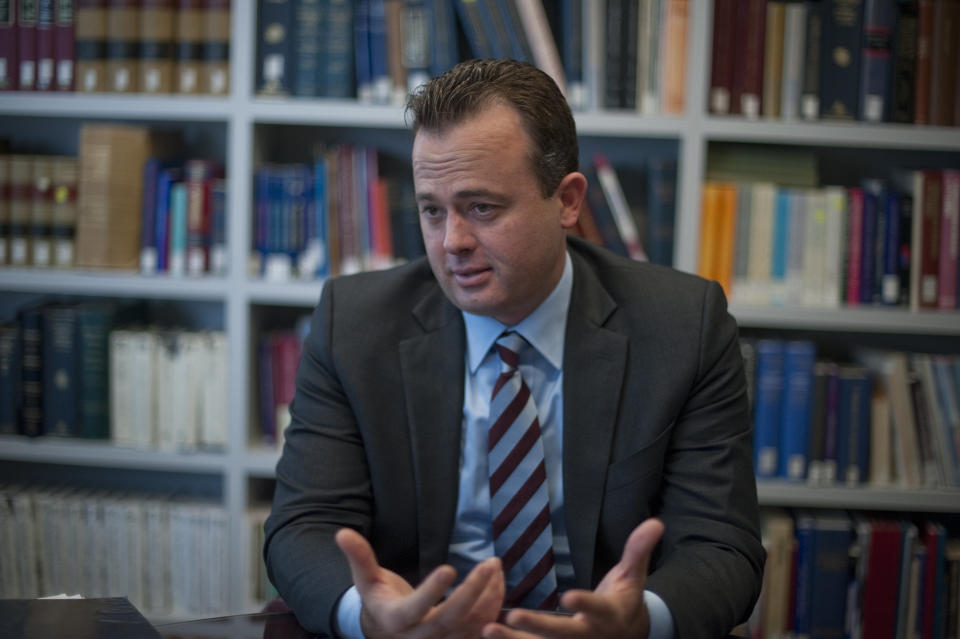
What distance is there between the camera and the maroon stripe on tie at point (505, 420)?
59.6 inches

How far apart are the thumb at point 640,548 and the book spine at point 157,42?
1822mm

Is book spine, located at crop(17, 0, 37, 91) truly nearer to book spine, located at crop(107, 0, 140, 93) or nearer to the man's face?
book spine, located at crop(107, 0, 140, 93)

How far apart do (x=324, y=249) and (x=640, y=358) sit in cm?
113

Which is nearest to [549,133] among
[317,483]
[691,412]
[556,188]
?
[556,188]

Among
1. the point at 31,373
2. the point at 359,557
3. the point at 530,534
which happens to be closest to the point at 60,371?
the point at 31,373

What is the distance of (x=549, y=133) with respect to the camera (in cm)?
146

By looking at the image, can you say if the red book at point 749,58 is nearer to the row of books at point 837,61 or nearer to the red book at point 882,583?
the row of books at point 837,61

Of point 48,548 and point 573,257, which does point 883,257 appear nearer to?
point 573,257

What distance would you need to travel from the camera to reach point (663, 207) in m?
2.35

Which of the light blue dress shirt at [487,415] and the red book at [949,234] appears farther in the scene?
the red book at [949,234]

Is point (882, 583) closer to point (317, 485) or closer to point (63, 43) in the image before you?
point (317, 485)

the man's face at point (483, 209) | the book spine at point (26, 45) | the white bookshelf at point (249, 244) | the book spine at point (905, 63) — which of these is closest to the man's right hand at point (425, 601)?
the man's face at point (483, 209)

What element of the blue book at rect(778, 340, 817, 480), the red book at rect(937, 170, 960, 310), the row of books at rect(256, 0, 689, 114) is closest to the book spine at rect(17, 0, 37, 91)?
the row of books at rect(256, 0, 689, 114)

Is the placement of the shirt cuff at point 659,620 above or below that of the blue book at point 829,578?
above
